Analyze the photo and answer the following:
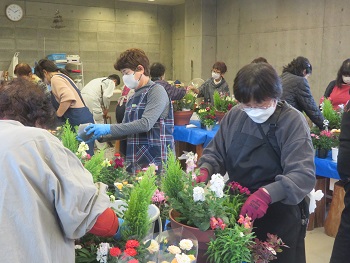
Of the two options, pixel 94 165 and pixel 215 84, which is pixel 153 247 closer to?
pixel 94 165

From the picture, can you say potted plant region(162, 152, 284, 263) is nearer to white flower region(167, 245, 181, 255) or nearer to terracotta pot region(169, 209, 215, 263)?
terracotta pot region(169, 209, 215, 263)

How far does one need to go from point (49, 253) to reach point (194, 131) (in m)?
3.23

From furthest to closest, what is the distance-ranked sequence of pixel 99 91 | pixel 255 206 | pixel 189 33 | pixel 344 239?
pixel 189 33 → pixel 99 91 → pixel 344 239 → pixel 255 206

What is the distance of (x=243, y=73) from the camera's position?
1.45 m

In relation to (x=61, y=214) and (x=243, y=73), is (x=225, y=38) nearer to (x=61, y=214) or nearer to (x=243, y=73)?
(x=243, y=73)

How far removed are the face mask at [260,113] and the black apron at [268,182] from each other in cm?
8

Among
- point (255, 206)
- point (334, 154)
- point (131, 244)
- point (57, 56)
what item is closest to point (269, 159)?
point (255, 206)

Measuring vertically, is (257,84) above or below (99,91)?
above

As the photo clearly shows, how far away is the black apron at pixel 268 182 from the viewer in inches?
59.2

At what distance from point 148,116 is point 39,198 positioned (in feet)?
4.58

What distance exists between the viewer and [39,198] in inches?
33.8

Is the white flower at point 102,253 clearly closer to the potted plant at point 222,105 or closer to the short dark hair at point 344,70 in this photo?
the potted plant at point 222,105

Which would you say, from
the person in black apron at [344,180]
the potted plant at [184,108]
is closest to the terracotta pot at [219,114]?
the potted plant at [184,108]

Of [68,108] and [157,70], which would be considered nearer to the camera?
[68,108]
